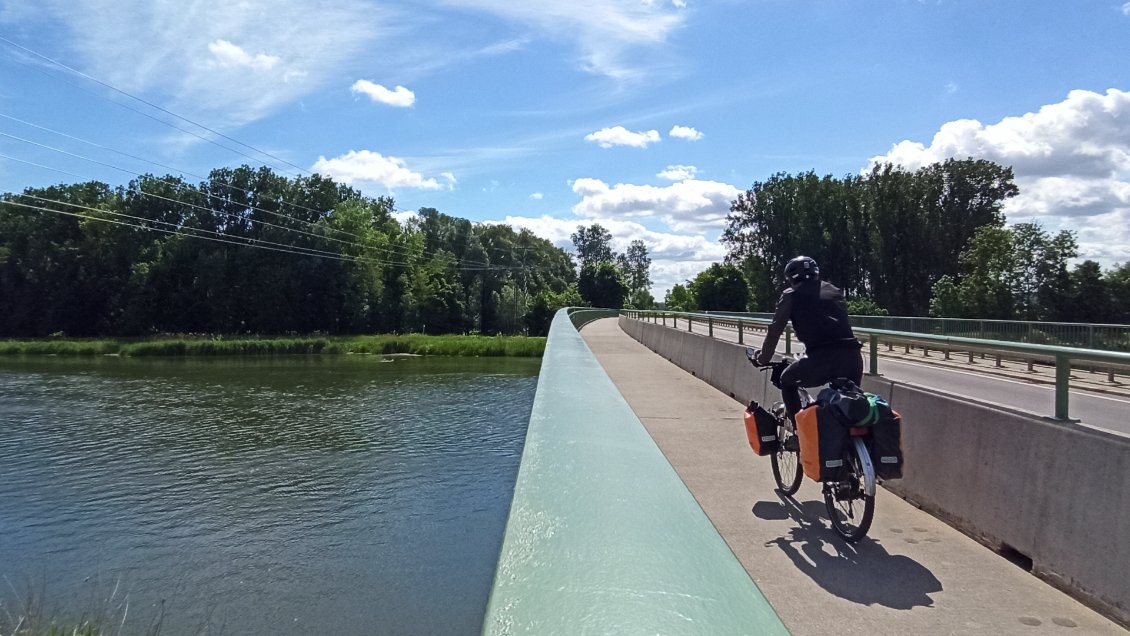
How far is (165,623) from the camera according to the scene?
11461 millimetres

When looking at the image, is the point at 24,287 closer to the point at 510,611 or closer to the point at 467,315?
the point at 467,315

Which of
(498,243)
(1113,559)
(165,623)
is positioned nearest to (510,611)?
(1113,559)

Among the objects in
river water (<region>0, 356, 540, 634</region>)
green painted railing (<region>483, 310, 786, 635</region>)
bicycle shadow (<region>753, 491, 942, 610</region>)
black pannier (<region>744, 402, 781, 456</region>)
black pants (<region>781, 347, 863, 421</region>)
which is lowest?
river water (<region>0, 356, 540, 634</region>)

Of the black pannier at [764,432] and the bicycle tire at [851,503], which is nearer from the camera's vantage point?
the bicycle tire at [851,503]

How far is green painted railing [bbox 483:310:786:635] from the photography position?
2.00 metres

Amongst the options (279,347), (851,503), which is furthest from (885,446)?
(279,347)

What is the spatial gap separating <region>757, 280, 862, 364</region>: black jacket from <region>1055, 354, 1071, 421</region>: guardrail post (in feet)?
3.86

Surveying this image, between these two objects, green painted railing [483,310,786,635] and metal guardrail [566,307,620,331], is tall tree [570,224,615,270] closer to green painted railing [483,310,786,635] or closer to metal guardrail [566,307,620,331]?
metal guardrail [566,307,620,331]

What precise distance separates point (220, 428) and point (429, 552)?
1523cm

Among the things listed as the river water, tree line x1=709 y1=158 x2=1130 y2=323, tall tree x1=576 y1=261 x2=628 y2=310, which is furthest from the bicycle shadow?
tall tree x1=576 y1=261 x2=628 y2=310

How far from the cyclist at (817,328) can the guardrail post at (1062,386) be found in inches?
44.6

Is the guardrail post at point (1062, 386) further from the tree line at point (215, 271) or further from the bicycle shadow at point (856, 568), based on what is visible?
the tree line at point (215, 271)

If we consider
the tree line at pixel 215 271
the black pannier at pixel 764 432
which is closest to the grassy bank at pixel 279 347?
the tree line at pixel 215 271

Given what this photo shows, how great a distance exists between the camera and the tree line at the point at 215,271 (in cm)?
7819
